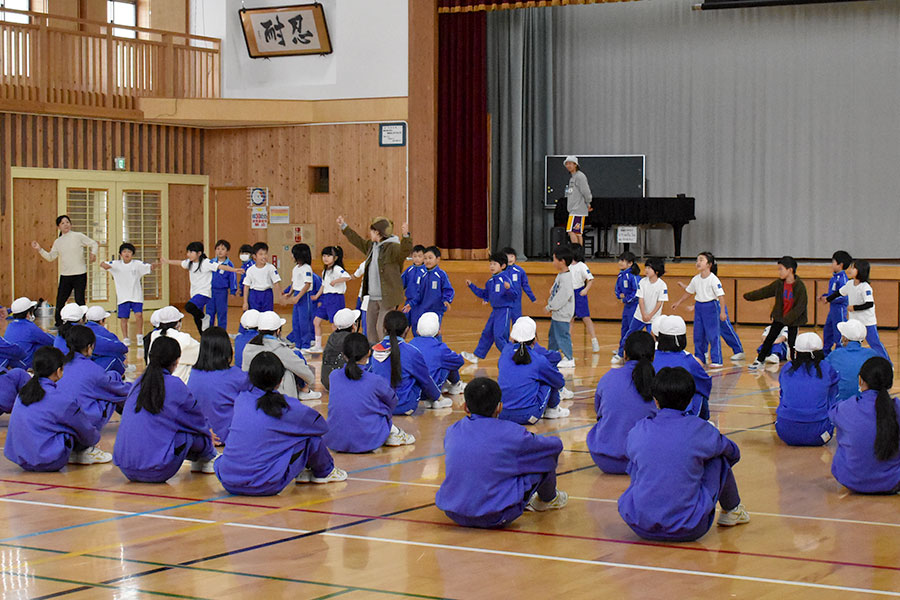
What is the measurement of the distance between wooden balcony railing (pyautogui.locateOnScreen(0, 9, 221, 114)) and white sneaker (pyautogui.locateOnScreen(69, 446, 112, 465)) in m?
13.4

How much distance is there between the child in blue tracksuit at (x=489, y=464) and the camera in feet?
20.7

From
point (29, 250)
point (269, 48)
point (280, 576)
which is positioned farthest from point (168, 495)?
point (269, 48)

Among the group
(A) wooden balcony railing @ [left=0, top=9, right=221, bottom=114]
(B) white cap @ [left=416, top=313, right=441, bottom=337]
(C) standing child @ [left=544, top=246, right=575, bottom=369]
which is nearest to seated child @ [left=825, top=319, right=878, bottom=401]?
(B) white cap @ [left=416, top=313, right=441, bottom=337]

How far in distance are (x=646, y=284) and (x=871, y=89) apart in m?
10.7

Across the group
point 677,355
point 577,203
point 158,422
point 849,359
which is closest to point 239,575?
point 158,422

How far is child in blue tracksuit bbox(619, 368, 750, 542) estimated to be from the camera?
5.99 meters

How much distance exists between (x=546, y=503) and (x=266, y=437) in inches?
68.7

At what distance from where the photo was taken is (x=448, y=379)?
12.0 m

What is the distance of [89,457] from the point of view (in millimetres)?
8359

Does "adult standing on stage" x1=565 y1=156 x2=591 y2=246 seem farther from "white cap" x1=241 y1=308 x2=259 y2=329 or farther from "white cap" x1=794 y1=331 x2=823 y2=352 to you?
"white cap" x1=794 y1=331 x2=823 y2=352

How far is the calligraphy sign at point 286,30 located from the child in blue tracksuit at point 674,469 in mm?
17633

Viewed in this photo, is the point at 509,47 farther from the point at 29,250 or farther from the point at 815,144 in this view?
the point at 29,250

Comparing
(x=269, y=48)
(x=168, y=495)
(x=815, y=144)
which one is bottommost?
(x=168, y=495)

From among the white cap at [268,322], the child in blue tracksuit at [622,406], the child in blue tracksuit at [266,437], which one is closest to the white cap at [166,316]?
the white cap at [268,322]
